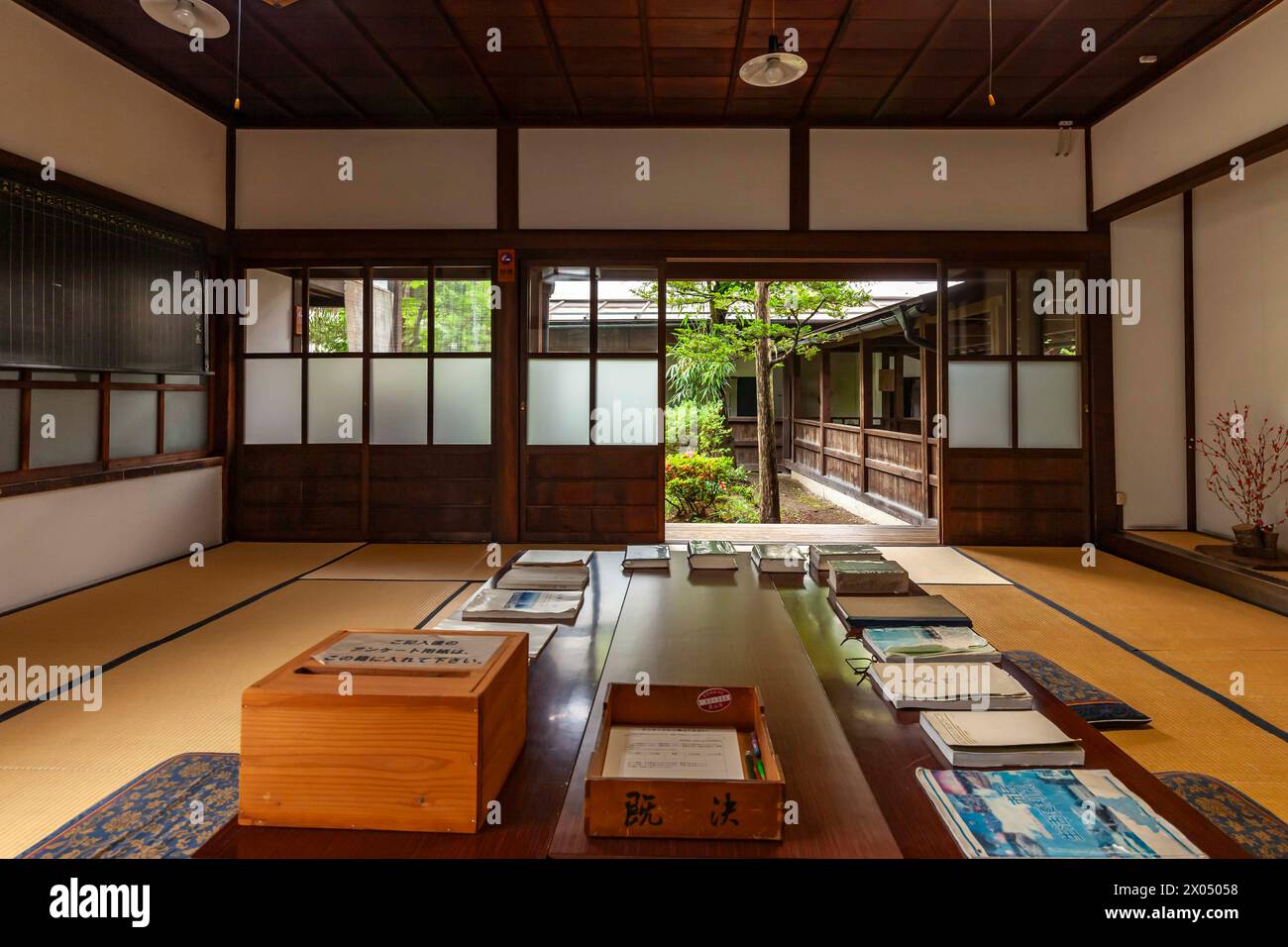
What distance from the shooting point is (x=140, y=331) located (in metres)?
4.52

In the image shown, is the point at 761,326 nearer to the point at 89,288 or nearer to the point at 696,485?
the point at 696,485

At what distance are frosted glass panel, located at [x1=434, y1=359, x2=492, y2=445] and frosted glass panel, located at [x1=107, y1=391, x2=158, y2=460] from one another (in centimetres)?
181

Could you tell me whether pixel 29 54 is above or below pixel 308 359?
above

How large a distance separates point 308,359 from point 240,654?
125 inches

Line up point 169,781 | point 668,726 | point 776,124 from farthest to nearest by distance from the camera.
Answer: point 776,124
point 169,781
point 668,726

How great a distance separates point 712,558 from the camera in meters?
2.38

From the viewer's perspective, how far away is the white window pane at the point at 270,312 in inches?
220

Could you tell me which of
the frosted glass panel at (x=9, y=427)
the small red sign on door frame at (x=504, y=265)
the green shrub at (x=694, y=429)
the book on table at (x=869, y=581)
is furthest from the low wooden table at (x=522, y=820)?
the green shrub at (x=694, y=429)

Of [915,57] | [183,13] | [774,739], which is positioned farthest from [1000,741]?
[915,57]

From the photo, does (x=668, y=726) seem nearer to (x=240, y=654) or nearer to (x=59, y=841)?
(x=59, y=841)

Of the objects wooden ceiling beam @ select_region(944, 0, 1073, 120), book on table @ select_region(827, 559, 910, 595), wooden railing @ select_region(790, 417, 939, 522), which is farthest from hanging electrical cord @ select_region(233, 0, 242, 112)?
wooden railing @ select_region(790, 417, 939, 522)

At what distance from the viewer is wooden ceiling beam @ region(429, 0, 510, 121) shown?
395 cm
